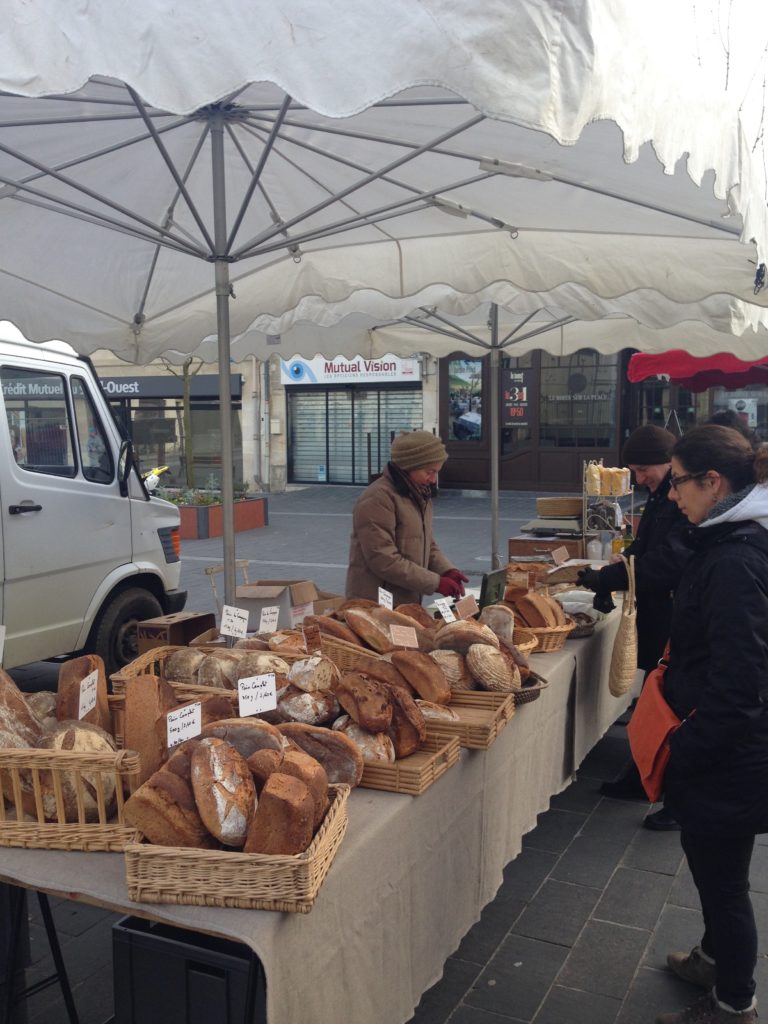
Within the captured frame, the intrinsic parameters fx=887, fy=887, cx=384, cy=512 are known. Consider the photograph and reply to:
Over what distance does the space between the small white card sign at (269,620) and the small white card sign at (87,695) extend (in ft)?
3.29

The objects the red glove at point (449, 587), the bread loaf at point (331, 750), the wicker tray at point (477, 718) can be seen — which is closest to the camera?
the bread loaf at point (331, 750)

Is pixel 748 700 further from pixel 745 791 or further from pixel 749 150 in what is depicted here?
pixel 749 150

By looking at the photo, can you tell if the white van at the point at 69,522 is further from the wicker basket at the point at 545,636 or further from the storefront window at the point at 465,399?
the storefront window at the point at 465,399

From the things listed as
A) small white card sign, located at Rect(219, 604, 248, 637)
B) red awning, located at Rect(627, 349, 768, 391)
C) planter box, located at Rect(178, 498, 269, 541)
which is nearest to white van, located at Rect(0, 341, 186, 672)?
small white card sign, located at Rect(219, 604, 248, 637)

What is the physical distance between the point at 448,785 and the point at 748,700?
33.6 inches

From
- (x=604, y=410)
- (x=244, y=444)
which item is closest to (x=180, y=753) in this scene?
(x=604, y=410)

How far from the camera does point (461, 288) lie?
16.7 feet

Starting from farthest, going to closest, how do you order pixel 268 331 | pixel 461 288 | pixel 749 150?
pixel 268 331 < pixel 461 288 < pixel 749 150

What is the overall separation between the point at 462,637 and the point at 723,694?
3.37 ft

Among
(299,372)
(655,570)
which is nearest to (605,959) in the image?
(655,570)

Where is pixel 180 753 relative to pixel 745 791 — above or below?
above

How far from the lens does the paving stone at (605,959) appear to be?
300 cm

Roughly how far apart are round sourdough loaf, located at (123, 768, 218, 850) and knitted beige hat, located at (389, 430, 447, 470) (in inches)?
111

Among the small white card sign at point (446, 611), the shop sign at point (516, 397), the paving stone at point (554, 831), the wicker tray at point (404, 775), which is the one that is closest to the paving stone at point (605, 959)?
the paving stone at point (554, 831)
